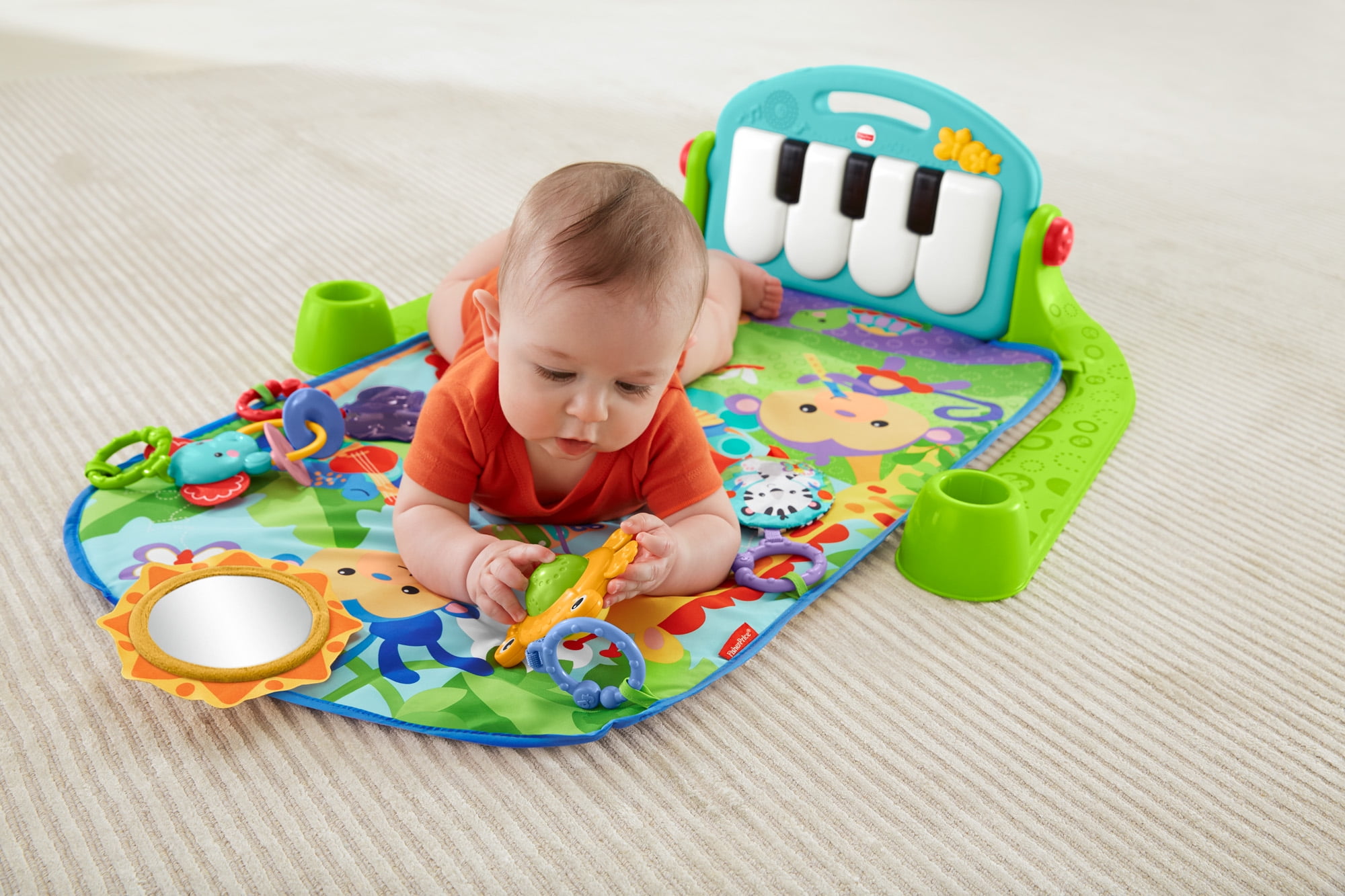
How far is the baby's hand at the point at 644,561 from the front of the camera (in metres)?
0.79

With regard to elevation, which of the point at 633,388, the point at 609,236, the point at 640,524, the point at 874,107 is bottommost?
the point at 874,107

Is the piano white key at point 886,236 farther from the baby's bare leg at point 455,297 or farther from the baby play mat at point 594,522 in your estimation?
the baby's bare leg at point 455,297

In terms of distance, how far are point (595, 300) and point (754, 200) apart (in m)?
0.74

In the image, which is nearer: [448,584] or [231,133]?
[448,584]

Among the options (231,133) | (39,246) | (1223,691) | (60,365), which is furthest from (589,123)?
(1223,691)

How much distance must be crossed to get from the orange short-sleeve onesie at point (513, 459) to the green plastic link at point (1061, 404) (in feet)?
1.05

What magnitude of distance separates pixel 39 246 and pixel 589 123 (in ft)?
3.51

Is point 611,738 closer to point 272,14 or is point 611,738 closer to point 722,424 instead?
point 722,424

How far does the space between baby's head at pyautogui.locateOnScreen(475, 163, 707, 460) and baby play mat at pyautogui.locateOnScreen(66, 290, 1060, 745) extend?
17cm

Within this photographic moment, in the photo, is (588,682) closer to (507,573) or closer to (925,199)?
(507,573)

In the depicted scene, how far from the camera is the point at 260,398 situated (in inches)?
43.5

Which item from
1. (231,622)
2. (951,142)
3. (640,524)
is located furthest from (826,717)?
(951,142)

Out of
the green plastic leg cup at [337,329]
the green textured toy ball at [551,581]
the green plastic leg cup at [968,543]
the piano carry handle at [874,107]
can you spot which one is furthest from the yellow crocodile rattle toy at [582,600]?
the piano carry handle at [874,107]

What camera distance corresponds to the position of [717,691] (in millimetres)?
804
